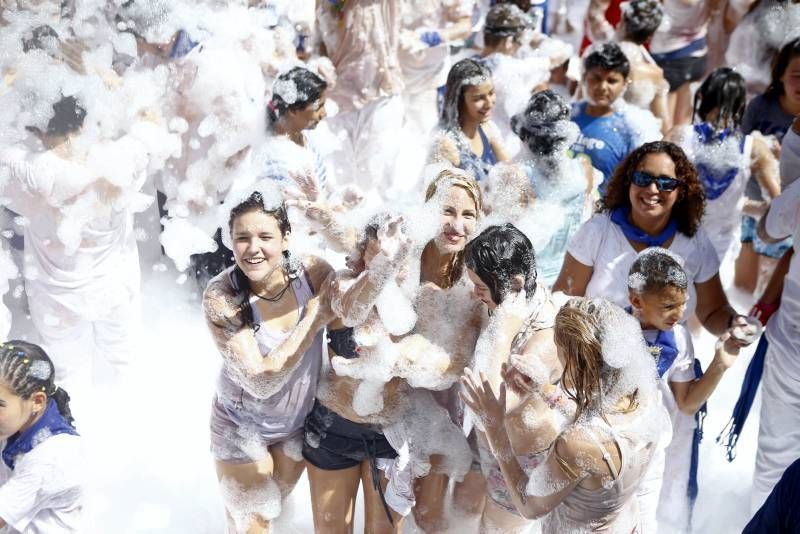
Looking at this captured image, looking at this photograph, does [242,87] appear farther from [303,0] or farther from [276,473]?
[276,473]

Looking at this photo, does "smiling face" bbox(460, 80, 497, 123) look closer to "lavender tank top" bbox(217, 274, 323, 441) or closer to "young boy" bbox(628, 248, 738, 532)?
"young boy" bbox(628, 248, 738, 532)

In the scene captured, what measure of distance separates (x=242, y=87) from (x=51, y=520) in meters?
2.30

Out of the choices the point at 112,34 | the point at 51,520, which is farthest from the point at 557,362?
the point at 112,34

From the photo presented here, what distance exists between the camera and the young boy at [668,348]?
2254mm

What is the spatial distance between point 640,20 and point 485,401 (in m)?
3.41

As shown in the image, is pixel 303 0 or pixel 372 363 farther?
pixel 303 0

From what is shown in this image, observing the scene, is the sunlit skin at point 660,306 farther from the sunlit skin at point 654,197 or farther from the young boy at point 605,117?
the young boy at point 605,117

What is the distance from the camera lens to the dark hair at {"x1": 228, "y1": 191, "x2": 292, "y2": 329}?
7.36ft

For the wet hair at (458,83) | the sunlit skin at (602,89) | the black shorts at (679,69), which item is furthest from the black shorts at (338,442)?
the black shorts at (679,69)

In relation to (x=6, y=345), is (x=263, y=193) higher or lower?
higher

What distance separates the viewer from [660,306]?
227 centimetres

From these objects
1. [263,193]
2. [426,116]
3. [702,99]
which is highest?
[263,193]

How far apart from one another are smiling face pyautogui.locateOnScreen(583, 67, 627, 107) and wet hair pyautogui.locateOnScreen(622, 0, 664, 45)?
1.04 m

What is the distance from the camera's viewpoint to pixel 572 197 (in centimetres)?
331
